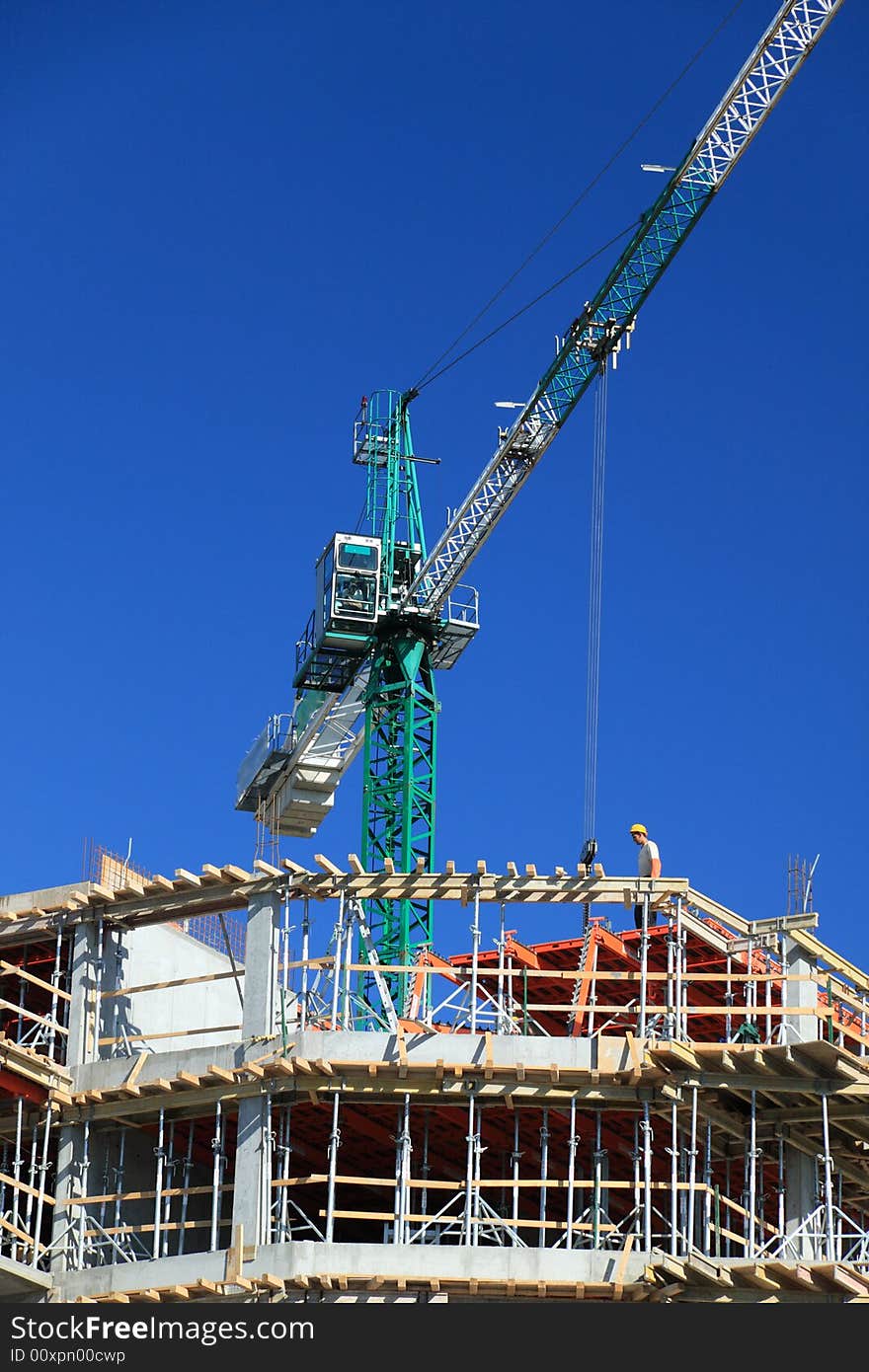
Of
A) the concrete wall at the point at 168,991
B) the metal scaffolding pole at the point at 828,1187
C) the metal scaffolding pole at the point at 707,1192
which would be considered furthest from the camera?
the concrete wall at the point at 168,991

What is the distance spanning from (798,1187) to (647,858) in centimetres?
688

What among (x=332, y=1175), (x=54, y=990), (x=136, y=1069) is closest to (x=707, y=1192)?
(x=332, y=1175)

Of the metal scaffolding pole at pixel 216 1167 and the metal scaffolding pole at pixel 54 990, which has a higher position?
the metal scaffolding pole at pixel 54 990

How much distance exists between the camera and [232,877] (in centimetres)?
4478

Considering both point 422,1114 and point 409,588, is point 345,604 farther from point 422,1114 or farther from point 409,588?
point 422,1114

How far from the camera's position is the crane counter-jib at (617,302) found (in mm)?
69062

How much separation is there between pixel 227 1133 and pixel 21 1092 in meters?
4.40

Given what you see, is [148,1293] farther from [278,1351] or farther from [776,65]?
[776,65]

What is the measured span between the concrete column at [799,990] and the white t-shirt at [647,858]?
2895 millimetres

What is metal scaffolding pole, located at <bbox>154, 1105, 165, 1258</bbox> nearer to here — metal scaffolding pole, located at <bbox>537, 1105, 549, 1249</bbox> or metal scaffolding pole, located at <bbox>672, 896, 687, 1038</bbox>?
metal scaffolding pole, located at <bbox>537, 1105, 549, 1249</bbox>

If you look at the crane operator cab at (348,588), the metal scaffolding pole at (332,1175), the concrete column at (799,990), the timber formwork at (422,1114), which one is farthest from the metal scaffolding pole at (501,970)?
the crane operator cab at (348,588)

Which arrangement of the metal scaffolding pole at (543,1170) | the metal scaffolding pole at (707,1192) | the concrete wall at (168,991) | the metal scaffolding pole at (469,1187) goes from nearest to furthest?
1. the metal scaffolding pole at (543,1170)
2. the metal scaffolding pole at (469,1187)
3. the metal scaffolding pole at (707,1192)
4. the concrete wall at (168,991)

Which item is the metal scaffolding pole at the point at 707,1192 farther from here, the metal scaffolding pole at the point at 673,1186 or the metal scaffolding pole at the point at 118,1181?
the metal scaffolding pole at the point at 118,1181

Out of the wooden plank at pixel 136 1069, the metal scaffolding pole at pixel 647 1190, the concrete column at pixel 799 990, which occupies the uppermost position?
the concrete column at pixel 799 990
